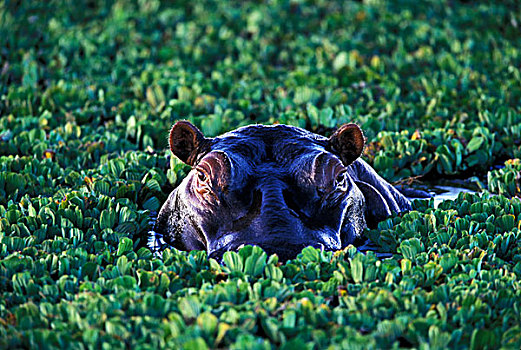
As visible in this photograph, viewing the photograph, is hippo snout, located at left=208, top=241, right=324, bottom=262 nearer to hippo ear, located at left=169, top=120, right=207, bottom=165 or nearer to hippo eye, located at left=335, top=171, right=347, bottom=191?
hippo eye, located at left=335, top=171, right=347, bottom=191

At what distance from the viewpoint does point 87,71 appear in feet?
38.9

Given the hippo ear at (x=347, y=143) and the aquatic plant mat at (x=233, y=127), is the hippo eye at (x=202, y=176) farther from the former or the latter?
the hippo ear at (x=347, y=143)

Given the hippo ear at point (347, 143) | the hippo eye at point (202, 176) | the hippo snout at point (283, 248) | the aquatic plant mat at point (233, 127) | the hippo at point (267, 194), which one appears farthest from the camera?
the hippo ear at point (347, 143)

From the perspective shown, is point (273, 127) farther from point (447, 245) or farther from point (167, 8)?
point (167, 8)

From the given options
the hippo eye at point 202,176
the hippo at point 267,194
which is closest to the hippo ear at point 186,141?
the hippo at point 267,194

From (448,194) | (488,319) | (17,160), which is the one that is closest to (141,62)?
(17,160)

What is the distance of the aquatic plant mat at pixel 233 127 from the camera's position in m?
4.07

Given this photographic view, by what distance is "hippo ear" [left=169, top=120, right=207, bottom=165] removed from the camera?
5.86m

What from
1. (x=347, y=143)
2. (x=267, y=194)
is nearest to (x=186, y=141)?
(x=267, y=194)

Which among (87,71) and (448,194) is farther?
(87,71)

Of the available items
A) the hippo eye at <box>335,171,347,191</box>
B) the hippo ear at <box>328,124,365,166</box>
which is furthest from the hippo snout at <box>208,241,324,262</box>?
the hippo ear at <box>328,124,365,166</box>

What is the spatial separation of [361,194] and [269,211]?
125 centimetres

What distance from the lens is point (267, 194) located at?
507 cm

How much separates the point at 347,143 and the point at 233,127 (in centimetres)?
314
